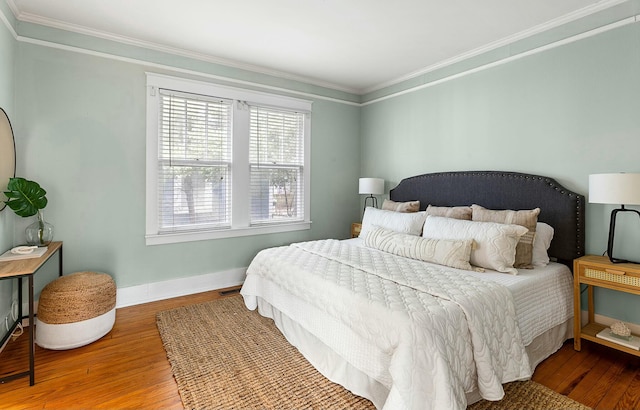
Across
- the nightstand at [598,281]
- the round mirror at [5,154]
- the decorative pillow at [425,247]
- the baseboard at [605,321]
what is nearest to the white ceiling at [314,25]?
the round mirror at [5,154]

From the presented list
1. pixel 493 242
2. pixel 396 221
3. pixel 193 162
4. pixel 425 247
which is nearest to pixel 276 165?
pixel 193 162

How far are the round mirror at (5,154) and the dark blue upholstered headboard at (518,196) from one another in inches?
154

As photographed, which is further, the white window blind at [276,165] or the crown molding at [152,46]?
the white window blind at [276,165]

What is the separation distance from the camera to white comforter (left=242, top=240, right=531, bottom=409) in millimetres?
1484

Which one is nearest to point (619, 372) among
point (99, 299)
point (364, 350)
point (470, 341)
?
point (470, 341)

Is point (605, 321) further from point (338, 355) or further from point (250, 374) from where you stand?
point (250, 374)

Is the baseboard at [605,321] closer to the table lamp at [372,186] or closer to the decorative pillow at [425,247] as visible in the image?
the decorative pillow at [425,247]

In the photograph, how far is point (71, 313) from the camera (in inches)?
93.7

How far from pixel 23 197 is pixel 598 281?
434 cm

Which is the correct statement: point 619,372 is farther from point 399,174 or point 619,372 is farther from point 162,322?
point 162,322

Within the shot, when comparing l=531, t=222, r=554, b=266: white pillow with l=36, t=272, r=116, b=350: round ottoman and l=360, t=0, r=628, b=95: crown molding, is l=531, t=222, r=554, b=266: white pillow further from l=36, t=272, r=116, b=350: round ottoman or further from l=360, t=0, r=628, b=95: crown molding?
Result: l=36, t=272, r=116, b=350: round ottoman

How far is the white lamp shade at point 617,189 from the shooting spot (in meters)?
2.12

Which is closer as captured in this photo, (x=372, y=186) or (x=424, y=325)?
(x=424, y=325)

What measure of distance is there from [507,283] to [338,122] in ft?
10.5
